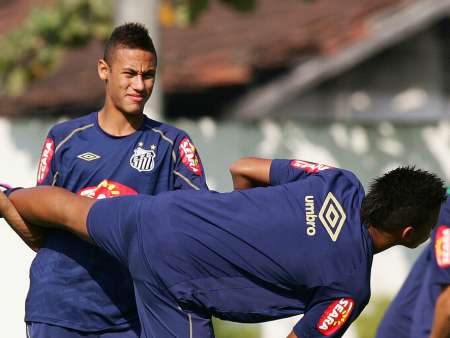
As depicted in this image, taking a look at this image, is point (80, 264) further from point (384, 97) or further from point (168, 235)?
point (384, 97)

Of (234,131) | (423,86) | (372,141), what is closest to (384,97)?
(423,86)

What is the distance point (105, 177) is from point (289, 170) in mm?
833

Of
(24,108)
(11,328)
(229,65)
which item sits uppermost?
(229,65)

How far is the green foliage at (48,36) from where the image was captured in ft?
30.2

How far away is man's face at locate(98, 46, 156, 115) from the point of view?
4863 mm

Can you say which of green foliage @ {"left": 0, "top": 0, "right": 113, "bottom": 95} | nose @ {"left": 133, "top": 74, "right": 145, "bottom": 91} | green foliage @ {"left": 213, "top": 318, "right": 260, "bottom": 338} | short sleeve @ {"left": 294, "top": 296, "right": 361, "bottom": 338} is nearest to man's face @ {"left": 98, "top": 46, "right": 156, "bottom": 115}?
nose @ {"left": 133, "top": 74, "right": 145, "bottom": 91}

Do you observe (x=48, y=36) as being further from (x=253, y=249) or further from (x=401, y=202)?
(x=401, y=202)

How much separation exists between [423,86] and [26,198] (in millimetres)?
8419

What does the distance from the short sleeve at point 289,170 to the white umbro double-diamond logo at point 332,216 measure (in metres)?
0.30

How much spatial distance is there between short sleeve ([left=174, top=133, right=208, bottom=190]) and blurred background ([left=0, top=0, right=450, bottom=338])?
332 centimetres

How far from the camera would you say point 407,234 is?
4.44 metres

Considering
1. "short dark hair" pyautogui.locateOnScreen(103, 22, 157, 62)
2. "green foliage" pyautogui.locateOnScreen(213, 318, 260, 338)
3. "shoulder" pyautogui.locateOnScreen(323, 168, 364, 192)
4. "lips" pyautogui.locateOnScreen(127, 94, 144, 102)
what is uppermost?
"short dark hair" pyautogui.locateOnScreen(103, 22, 157, 62)

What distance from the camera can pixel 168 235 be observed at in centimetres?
440

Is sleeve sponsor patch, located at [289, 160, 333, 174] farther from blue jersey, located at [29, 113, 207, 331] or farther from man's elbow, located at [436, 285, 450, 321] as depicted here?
man's elbow, located at [436, 285, 450, 321]
